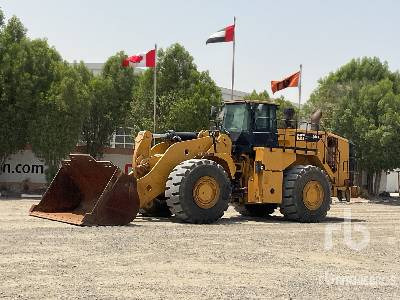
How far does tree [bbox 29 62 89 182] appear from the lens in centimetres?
3138

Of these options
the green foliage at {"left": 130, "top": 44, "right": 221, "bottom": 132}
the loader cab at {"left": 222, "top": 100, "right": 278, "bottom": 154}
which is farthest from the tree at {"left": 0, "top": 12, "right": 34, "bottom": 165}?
the loader cab at {"left": 222, "top": 100, "right": 278, "bottom": 154}

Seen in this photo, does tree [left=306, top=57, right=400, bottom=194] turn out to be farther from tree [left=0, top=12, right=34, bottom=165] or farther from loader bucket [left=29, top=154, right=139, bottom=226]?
loader bucket [left=29, top=154, right=139, bottom=226]

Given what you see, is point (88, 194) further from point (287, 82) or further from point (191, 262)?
point (287, 82)

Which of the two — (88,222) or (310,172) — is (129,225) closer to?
Answer: (88,222)

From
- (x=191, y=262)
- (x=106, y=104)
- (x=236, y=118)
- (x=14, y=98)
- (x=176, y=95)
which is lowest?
(x=191, y=262)

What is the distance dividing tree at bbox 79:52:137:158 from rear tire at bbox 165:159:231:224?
80.0 ft

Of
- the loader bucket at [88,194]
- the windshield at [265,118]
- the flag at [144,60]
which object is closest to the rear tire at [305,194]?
the windshield at [265,118]

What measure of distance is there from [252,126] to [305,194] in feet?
7.66

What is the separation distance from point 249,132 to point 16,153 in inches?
820

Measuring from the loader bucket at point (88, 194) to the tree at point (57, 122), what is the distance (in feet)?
53.8

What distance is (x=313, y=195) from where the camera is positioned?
1675 centimetres

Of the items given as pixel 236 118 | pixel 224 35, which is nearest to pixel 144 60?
pixel 224 35

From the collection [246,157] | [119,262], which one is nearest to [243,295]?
[119,262]

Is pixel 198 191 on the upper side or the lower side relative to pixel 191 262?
upper
